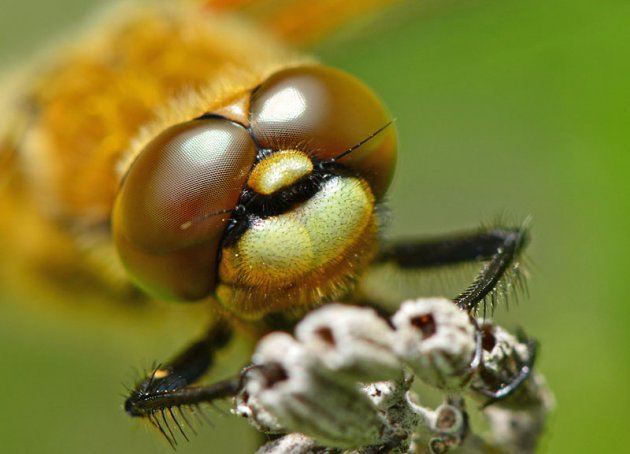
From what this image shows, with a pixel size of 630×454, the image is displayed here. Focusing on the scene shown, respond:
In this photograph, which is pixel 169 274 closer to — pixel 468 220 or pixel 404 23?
pixel 404 23

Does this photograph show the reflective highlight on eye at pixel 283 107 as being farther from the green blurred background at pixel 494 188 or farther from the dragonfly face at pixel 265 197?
the green blurred background at pixel 494 188

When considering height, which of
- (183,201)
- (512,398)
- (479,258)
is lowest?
(512,398)

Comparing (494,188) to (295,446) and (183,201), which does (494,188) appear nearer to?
(183,201)

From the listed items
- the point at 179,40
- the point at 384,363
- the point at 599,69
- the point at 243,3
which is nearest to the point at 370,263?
the point at 384,363

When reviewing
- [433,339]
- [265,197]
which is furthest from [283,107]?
[433,339]

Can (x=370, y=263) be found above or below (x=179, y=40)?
below

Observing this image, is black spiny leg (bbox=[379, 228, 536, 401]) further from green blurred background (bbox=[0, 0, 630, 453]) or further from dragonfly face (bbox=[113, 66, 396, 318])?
green blurred background (bbox=[0, 0, 630, 453])
